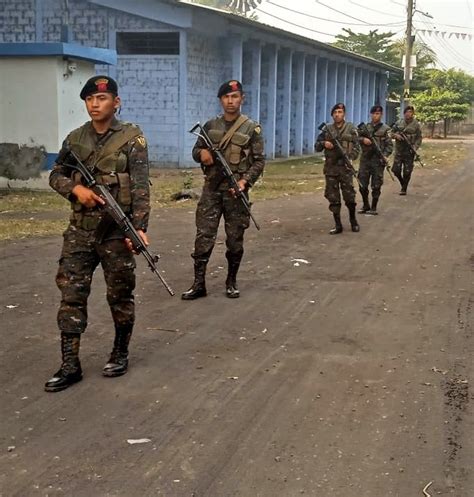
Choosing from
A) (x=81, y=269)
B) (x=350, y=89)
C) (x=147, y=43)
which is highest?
(x=147, y=43)

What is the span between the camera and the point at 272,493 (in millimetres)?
3141

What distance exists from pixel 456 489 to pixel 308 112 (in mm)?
28056

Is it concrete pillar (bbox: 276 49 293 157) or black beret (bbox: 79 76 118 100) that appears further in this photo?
concrete pillar (bbox: 276 49 293 157)

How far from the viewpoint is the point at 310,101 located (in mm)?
29953

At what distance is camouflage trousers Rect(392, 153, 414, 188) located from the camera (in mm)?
14570

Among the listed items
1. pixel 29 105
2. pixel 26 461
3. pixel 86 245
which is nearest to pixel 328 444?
pixel 26 461

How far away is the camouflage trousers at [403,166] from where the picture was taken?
1457 cm

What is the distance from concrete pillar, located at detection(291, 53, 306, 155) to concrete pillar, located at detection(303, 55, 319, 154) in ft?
3.83

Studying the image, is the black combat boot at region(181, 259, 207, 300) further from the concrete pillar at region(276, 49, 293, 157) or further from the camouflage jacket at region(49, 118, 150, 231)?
the concrete pillar at region(276, 49, 293, 157)

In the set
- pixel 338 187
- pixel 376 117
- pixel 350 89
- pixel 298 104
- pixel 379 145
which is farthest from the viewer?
pixel 350 89

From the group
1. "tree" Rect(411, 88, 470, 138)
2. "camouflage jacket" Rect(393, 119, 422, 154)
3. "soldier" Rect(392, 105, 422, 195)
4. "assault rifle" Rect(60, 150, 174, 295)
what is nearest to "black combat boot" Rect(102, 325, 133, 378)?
"assault rifle" Rect(60, 150, 174, 295)

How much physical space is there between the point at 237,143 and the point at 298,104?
2297 centimetres

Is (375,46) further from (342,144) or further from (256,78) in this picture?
(342,144)

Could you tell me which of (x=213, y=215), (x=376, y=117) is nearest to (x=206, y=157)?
(x=213, y=215)
